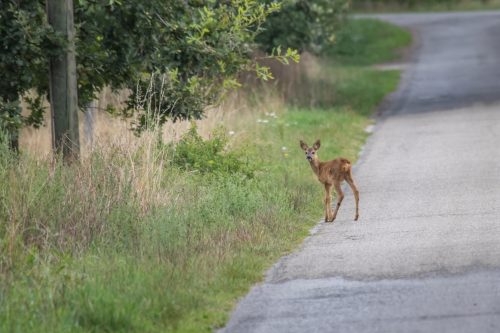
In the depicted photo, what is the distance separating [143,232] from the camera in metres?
11.8

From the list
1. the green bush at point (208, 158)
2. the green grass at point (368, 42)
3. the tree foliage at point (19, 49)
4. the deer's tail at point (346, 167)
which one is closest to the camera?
the tree foliage at point (19, 49)

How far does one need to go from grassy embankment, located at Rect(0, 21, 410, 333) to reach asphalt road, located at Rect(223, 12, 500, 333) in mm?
384

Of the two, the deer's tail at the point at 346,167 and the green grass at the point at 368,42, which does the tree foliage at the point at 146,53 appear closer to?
the deer's tail at the point at 346,167

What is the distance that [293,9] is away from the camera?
2739 centimetres

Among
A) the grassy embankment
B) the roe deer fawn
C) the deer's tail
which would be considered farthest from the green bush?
the deer's tail

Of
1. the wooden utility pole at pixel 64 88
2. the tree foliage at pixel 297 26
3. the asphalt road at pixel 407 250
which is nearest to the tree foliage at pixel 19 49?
the wooden utility pole at pixel 64 88

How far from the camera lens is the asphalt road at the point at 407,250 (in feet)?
30.5

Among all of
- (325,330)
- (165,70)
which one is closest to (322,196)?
(165,70)

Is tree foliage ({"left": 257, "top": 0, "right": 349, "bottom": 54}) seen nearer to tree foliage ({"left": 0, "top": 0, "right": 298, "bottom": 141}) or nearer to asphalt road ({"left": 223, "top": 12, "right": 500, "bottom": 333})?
asphalt road ({"left": 223, "top": 12, "right": 500, "bottom": 333})

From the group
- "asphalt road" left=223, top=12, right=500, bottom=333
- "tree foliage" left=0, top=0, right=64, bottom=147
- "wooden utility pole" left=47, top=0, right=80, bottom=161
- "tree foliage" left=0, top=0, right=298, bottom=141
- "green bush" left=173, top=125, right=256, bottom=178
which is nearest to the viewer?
"asphalt road" left=223, top=12, right=500, bottom=333

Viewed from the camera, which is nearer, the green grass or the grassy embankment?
the grassy embankment

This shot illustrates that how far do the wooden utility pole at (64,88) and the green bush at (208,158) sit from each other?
7.35 ft

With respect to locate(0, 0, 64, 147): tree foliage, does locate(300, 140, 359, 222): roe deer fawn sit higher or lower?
lower

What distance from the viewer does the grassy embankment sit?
938 cm
